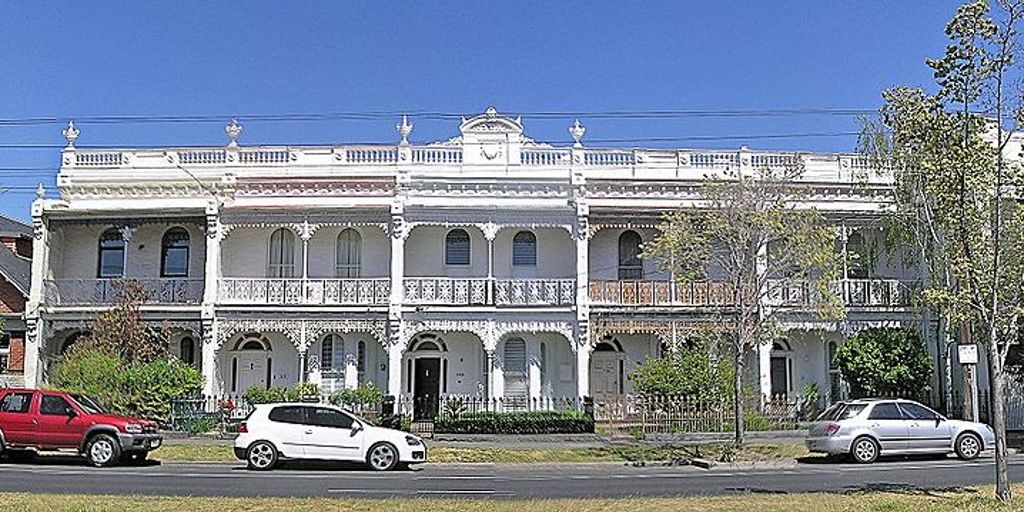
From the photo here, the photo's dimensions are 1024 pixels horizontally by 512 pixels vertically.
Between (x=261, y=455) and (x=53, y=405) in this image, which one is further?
(x=53, y=405)

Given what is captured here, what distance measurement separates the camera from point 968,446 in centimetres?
2364

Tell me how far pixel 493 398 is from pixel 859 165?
14.9 meters

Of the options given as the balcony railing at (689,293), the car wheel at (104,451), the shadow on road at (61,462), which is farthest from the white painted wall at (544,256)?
the car wheel at (104,451)

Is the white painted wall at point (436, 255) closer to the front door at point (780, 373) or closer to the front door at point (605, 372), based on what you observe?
the front door at point (605, 372)

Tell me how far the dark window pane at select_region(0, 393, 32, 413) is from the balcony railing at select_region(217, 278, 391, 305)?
12296mm

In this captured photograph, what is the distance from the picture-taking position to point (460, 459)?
24.7 m

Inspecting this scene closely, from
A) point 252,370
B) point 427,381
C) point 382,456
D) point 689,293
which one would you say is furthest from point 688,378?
point 252,370

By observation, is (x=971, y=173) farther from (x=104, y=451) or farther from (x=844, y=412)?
(x=104, y=451)

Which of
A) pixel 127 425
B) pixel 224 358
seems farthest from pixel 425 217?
pixel 127 425

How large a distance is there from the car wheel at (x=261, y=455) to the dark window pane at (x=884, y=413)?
1317cm

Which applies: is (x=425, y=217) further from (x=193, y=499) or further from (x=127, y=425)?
(x=193, y=499)

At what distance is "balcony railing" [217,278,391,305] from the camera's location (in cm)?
3428

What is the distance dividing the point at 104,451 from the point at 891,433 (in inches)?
674

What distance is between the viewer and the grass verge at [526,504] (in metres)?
14.1
